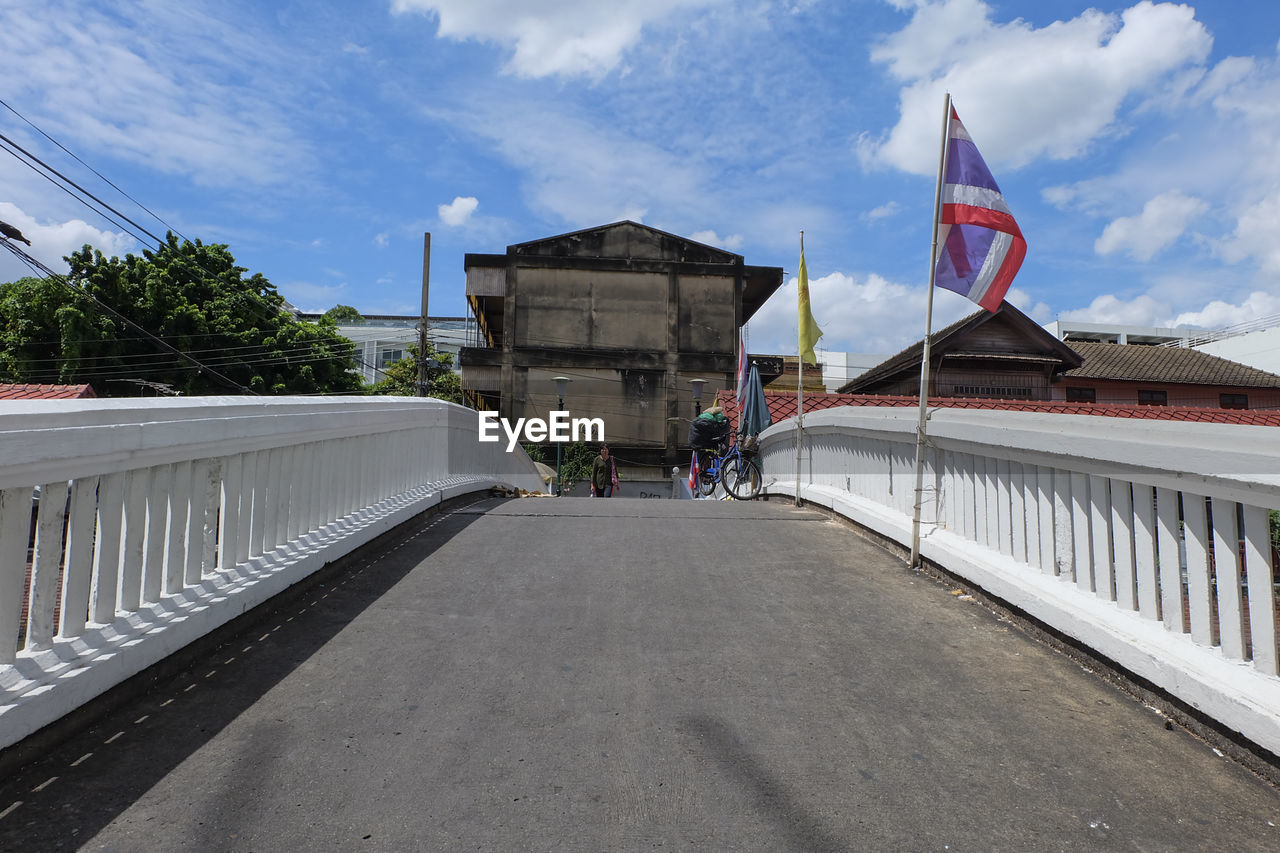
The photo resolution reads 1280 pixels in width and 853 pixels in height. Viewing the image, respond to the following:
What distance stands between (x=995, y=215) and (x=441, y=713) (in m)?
5.13

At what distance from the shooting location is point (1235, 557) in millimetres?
3246

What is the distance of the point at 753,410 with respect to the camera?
14328 millimetres

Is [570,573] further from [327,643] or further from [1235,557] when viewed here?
[1235,557]

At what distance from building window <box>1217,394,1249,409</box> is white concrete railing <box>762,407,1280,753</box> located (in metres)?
35.3

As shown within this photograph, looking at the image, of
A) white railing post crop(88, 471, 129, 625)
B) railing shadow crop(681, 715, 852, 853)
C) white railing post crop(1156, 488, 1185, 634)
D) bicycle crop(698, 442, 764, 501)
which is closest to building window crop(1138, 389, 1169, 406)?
bicycle crop(698, 442, 764, 501)

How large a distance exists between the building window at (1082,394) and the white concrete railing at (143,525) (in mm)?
33825

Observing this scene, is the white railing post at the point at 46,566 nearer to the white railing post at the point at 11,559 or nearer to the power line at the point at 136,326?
the white railing post at the point at 11,559

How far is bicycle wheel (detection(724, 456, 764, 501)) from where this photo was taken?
1384 centimetres

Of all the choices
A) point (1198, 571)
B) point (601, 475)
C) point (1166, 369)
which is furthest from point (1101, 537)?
point (1166, 369)

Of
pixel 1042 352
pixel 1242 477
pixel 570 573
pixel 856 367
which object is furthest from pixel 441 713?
pixel 856 367

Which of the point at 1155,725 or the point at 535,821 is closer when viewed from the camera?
the point at 535,821

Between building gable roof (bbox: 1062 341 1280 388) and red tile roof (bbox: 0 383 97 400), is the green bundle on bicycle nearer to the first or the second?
red tile roof (bbox: 0 383 97 400)

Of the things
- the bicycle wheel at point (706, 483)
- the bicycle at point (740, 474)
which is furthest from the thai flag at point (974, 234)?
the bicycle wheel at point (706, 483)

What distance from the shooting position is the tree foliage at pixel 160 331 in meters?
29.7
